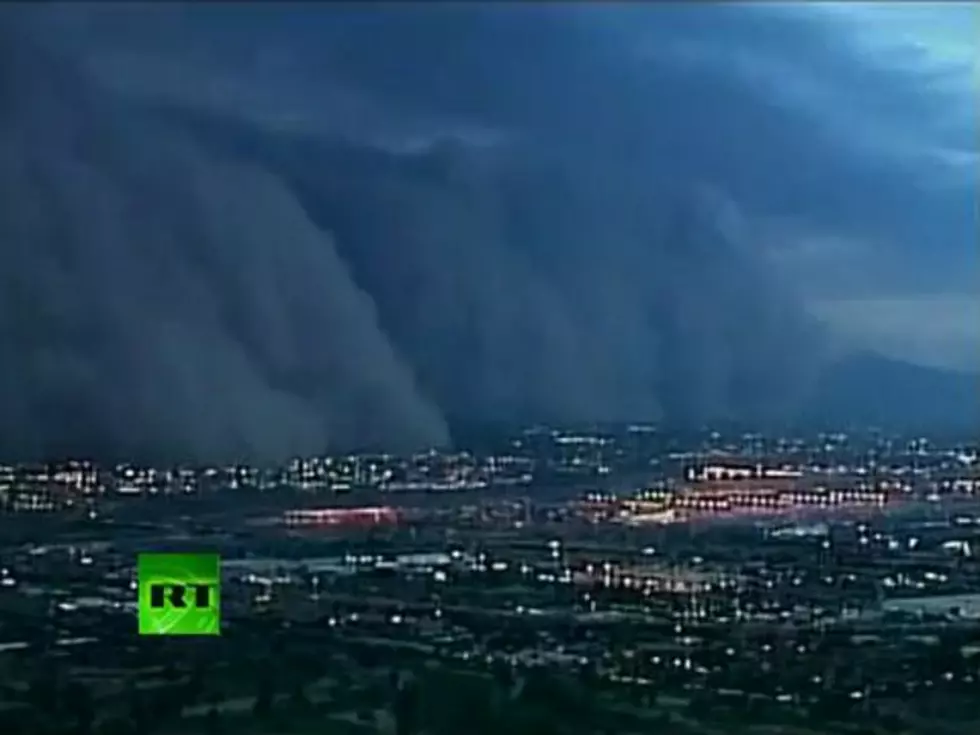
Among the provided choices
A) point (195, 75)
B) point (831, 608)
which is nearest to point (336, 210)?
point (195, 75)

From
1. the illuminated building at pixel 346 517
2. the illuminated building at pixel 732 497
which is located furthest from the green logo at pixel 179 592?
the illuminated building at pixel 732 497

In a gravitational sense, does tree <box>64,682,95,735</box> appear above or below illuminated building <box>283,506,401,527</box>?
below

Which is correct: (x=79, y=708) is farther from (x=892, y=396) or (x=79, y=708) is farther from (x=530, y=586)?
(x=892, y=396)

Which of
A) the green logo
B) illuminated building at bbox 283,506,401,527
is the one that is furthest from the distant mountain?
the green logo

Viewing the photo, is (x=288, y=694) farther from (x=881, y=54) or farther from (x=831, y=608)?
(x=881, y=54)

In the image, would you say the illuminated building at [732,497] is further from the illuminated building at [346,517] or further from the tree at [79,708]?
the tree at [79,708]

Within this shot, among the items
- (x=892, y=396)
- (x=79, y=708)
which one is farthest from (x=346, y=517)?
(x=892, y=396)

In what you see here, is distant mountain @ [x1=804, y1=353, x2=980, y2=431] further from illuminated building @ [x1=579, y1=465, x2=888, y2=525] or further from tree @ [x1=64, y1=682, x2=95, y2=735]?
tree @ [x1=64, y1=682, x2=95, y2=735]
